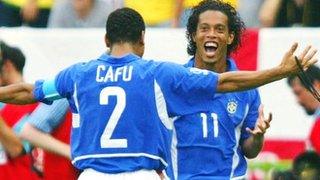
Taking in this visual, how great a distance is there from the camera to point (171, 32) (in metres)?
11.3

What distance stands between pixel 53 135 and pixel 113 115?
6.82 ft

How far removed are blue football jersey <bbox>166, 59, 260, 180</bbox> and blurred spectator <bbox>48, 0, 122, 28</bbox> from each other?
276cm

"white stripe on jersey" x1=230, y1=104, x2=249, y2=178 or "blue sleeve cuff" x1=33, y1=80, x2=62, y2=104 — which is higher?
"blue sleeve cuff" x1=33, y1=80, x2=62, y2=104

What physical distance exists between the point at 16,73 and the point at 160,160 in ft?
10.2

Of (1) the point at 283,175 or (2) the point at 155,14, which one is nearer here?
(1) the point at 283,175

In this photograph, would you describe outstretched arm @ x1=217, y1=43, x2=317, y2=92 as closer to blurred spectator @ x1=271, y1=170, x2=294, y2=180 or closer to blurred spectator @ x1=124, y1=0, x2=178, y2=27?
blurred spectator @ x1=271, y1=170, x2=294, y2=180

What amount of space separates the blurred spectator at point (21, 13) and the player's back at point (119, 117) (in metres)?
3.85

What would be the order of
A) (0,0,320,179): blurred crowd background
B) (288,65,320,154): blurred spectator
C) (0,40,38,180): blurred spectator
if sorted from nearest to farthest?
(0,40,38,180): blurred spectator → (288,65,320,154): blurred spectator → (0,0,320,179): blurred crowd background

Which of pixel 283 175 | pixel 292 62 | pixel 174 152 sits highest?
pixel 292 62

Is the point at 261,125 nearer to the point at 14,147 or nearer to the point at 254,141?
the point at 254,141

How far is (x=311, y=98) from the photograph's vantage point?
11000 millimetres

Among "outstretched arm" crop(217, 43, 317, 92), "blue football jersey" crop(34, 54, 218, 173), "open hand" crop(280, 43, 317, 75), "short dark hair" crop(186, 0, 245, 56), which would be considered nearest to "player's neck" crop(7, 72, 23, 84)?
"short dark hair" crop(186, 0, 245, 56)

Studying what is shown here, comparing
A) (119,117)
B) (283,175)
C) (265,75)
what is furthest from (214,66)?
(283,175)

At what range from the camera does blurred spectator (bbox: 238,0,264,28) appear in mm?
11461
